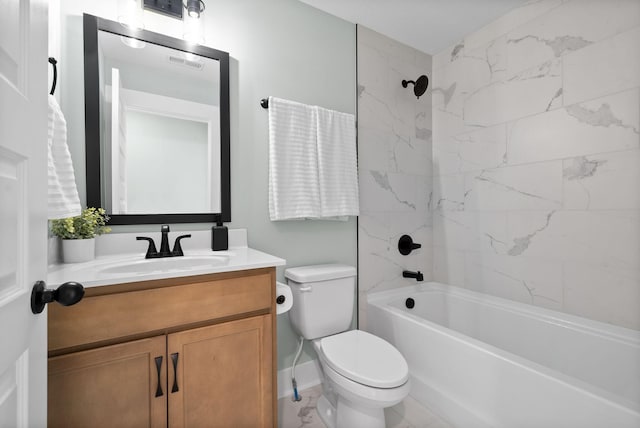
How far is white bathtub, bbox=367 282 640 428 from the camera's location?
3.75 ft

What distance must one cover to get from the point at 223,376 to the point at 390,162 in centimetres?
177

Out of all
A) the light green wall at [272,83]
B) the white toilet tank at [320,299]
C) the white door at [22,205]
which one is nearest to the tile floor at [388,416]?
the light green wall at [272,83]

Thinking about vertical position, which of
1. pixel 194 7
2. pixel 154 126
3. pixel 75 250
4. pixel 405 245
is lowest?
pixel 405 245

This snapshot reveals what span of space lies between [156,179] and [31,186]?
3.23 ft

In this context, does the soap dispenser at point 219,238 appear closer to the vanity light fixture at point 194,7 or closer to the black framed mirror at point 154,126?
the black framed mirror at point 154,126

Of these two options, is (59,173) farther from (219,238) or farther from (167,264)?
(219,238)

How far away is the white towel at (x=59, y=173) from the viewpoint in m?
1.01

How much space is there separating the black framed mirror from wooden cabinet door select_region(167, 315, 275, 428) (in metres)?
0.68

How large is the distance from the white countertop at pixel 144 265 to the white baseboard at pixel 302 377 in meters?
0.82

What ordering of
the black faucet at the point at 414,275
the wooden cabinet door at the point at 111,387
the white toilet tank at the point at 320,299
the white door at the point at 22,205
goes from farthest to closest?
1. the black faucet at the point at 414,275
2. the white toilet tank at the point at 320,299
3. the wooden cabinet door at the point at 111,387
4. the white door at the point at 22,205

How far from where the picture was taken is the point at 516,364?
1292mm

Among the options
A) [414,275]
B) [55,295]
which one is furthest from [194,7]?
[414,275]

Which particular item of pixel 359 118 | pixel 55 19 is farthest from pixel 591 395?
pixel 55 19

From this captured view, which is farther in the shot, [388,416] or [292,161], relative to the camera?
[292,161]
